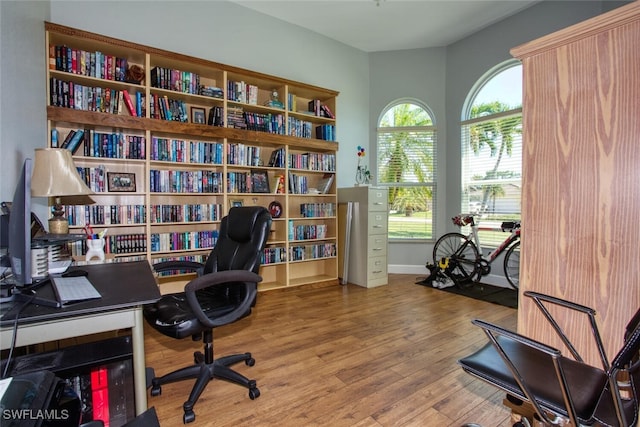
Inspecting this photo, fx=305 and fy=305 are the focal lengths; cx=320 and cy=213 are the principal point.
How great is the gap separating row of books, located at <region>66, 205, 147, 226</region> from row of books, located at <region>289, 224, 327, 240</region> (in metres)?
1.55

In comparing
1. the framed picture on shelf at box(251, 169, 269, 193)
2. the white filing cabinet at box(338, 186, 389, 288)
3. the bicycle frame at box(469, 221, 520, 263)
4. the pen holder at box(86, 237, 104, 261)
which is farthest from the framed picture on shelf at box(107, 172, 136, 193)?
the bicycle frame at box(469, 221, 520, 263)

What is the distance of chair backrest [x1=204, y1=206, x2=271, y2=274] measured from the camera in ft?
5.87

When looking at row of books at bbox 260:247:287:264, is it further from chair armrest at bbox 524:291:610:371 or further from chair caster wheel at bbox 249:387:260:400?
chair armrest at bbox 524:291:610:371

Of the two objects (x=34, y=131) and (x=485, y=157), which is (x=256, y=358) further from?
(x=485, y=157)

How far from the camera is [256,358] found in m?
2.06

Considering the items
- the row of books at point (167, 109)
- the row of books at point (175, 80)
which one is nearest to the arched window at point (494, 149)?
the row of books at point (175, 80)

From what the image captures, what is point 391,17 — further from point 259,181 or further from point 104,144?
point 104,144

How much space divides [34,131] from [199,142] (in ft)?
4.15

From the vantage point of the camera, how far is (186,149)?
302 centimetres

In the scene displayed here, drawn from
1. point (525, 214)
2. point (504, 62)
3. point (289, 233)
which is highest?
point (504, 62)

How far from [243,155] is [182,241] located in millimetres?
1094

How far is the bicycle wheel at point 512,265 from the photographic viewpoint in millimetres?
3660

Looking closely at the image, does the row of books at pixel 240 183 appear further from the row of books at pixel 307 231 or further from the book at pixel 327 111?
the book at pixel 327 111

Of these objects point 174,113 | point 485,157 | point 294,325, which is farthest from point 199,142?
point 485,157
